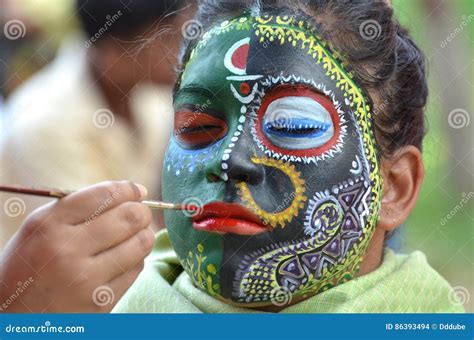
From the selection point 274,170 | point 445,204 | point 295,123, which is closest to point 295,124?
point 295,123

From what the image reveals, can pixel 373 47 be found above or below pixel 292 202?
above

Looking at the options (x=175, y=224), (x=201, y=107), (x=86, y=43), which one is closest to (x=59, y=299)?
(x=175, y=224)

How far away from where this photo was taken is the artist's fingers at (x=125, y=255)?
1740 mm

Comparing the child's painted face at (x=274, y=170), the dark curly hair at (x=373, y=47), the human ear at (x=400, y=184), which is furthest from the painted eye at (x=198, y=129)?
the human ear at (x=400, y=184)

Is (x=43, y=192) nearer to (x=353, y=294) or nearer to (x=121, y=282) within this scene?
(x=121, y=282)

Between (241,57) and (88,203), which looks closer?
(88,203)

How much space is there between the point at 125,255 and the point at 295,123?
1.64 feet

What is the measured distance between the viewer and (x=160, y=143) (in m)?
3.36

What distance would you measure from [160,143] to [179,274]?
3.65 ft

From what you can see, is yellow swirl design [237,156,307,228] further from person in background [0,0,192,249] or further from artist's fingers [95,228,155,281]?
person in background [0,0,192,249]

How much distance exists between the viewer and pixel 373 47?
2.06 meters

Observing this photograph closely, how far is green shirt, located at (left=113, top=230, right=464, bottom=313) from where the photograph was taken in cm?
199

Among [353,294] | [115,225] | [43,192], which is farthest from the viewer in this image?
[353,294]

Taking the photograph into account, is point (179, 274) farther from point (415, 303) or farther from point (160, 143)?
point (160, 143)
